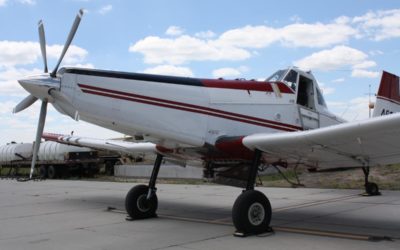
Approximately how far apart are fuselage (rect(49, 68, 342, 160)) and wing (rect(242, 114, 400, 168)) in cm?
61

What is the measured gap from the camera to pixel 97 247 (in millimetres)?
6266

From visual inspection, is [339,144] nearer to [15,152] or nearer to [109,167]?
[109,167]

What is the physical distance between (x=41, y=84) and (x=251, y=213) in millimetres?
3828

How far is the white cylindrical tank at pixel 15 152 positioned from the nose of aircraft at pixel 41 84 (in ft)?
88.2

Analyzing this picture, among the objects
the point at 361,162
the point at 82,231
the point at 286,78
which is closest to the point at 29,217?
the point at 82,231

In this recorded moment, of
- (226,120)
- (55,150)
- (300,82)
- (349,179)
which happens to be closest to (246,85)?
(226,120)

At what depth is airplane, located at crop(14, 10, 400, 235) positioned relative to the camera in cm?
676

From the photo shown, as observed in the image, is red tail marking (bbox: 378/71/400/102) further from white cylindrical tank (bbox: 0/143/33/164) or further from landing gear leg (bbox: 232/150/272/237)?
white cylindrical tank (bbox: 0/143/33/164)

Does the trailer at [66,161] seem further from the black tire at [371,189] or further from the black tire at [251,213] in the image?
the black tire at [251,213]

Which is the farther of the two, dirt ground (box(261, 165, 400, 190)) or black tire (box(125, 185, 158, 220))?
dirt ground (box(261, 165, 400, 190))

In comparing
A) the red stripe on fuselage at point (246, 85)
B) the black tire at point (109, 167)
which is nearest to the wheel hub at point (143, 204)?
the red stripe on fuselage at point (246, 85)

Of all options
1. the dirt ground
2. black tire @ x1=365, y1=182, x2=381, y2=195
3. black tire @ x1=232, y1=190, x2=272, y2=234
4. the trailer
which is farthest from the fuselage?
the trailer

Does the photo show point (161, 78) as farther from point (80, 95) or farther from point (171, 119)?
point (80, 95)

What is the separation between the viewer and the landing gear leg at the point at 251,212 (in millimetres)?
6777
